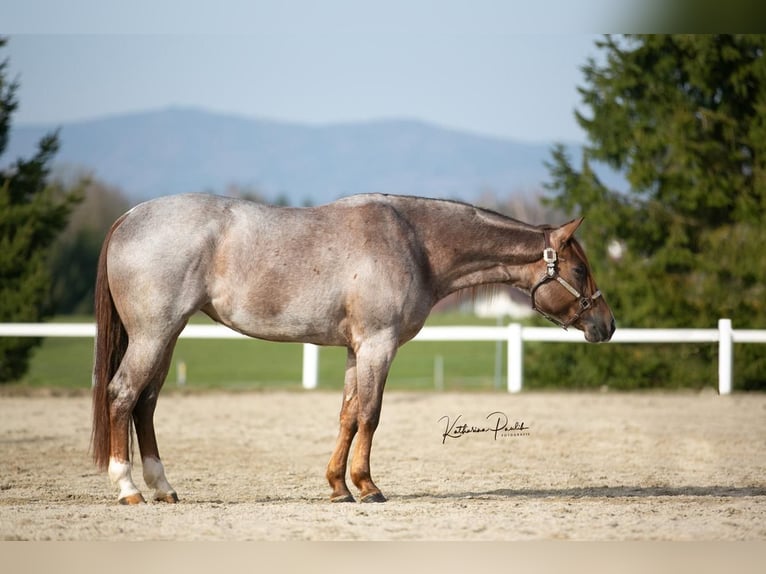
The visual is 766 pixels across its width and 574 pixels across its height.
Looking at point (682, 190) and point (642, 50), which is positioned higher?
point (642, 50)

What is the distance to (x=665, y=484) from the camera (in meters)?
7.87

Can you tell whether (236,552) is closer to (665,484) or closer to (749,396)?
(665,484)

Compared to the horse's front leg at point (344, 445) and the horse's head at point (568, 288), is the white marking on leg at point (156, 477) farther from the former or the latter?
the horse's head at point (568, 288)

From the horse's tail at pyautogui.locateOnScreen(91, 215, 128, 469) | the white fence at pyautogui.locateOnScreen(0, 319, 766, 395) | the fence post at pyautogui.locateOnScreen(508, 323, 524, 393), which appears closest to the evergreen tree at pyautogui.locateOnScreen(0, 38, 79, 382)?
the white fence at pyautogui.locateOnScreen(0, 319, 766, 395)

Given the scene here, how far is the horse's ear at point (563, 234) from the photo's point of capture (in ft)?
22.9

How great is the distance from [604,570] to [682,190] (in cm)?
1370

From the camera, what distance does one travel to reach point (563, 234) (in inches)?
275

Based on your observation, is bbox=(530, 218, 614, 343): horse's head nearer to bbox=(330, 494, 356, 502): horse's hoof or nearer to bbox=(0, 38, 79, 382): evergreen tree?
bbox=(330, 494, 356, 502): horse's hoof

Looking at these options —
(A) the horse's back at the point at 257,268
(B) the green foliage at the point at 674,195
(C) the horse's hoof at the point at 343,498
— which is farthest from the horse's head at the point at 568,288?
(B) the green foliage at the point at 674,195

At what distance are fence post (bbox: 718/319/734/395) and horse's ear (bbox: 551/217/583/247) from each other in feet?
30.4

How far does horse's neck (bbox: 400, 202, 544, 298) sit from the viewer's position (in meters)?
6.84

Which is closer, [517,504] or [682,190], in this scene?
[517,504]

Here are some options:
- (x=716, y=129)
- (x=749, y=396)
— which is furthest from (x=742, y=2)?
(x=716, y=129)

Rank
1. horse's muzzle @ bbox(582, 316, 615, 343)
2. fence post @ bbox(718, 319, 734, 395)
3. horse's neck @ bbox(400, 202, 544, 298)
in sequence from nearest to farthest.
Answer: horse's neck @ bbox(400, 202, 544, 298) → horse's muzzle @ bbox(582, 316, 615, 343) → fence post @ bbox(718, 319, 734, 395)
